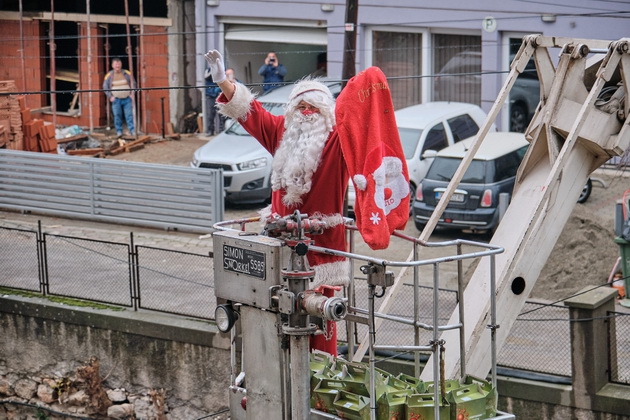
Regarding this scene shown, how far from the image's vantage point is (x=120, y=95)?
86.6 feet

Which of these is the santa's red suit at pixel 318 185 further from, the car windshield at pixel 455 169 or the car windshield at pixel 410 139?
the car windshield at pixel 410 139

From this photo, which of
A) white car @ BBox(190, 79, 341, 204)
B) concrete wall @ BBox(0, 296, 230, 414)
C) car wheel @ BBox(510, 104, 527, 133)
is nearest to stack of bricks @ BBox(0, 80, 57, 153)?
white car @ BBox(190, 79, 341, 204)

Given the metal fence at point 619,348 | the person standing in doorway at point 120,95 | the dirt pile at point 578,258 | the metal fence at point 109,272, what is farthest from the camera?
the person standing in doorway at point 120,95

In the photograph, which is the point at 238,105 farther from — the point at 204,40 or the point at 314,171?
the point at 204,40

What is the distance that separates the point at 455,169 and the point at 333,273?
34.2ft

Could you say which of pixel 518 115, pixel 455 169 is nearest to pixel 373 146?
pixel 455 169

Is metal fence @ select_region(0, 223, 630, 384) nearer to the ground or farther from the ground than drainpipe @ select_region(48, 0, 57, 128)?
nearer to the ground

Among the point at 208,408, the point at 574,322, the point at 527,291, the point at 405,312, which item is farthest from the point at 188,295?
the point at 527,291

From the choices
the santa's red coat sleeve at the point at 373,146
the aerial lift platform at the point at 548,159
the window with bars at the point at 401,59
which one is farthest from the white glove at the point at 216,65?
the window with bars at the point at 401,59

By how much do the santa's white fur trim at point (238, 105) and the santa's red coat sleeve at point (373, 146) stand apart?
0.93 m

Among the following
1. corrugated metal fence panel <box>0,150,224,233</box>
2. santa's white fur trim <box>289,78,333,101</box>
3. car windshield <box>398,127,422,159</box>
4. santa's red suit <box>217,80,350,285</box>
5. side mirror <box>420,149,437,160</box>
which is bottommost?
corrugated metal fence panel <box>0,150,224,233</box>

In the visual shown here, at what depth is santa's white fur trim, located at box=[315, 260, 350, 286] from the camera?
27.8 feet

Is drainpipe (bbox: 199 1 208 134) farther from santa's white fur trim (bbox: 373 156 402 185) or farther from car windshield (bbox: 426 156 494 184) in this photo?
santa's white fur trim (bbox: 373 156 402 185)

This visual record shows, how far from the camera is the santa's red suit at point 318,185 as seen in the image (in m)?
8.57
